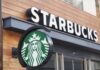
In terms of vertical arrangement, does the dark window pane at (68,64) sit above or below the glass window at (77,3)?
below

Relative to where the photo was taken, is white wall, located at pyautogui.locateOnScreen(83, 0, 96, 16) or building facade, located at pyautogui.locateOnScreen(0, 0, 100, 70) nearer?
building facade, located at pyautogui.locateOnScreen(0, 0, 100, 70)

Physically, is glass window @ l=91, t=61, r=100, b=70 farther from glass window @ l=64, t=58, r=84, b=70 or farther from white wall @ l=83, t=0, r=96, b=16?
white wall @ l=83, t=0, r=96, b=16

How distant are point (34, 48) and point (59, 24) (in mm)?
4820

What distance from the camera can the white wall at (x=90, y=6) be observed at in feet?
43.7

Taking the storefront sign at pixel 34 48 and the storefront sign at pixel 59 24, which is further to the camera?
the storefront sign at pixel 59 24

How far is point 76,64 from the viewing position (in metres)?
11.7

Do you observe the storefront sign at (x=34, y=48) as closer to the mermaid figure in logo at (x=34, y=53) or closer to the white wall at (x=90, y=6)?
the mermaid figure in logo at (x=34, y=53)

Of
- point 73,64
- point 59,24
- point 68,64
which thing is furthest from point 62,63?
point 59,24

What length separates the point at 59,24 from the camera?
1072 centimetres

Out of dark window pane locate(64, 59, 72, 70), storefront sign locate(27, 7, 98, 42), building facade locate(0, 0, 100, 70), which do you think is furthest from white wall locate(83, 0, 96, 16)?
dark window pane locate(64, 59, 72, 70)

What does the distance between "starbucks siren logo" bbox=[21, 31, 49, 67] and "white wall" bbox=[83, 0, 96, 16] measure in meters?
7.41

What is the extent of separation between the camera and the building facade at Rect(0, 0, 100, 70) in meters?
8.70

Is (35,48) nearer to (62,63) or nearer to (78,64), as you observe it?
(62,63)

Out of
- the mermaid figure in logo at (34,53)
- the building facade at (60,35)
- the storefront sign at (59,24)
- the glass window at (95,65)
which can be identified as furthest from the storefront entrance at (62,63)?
the mermaid figure in logo at (34,53)
